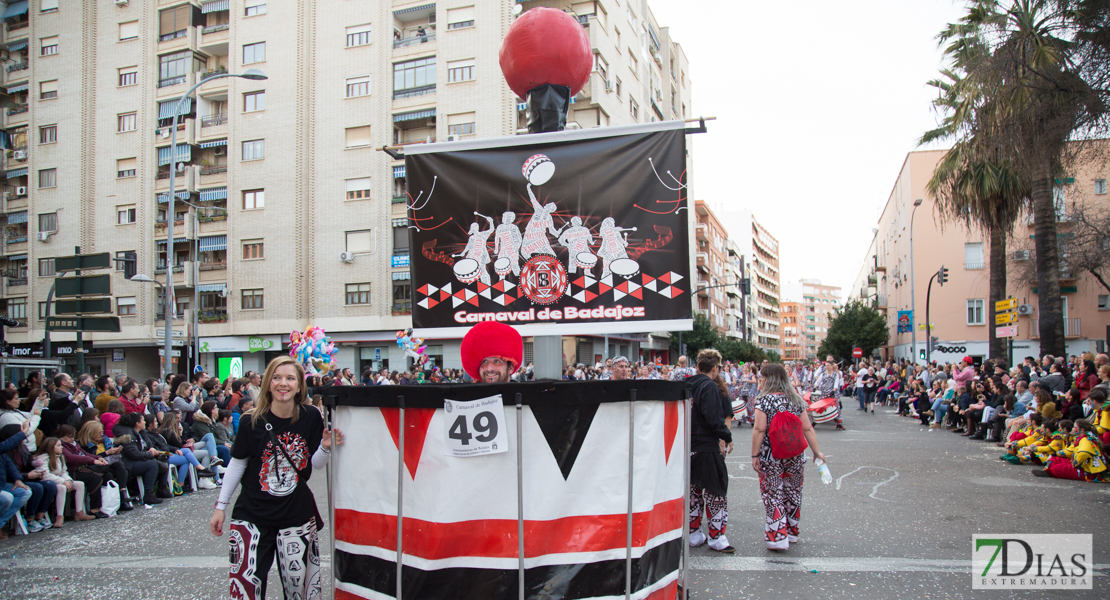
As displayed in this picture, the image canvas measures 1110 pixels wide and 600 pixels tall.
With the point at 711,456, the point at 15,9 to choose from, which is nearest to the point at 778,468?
the point at 711,456

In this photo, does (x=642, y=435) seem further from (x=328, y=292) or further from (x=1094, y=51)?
(x=328, y=292)

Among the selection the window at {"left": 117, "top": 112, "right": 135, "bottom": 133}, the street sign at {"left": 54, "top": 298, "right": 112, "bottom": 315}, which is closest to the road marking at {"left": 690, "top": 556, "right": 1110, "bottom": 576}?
the street sign at {"left": 54, "top": 298, "right": 112, "bottom": 315}

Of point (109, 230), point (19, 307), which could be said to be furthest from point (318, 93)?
point (19, 307)

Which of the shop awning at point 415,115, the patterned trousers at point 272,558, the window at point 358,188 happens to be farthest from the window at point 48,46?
the patterned trousers at point 272,558

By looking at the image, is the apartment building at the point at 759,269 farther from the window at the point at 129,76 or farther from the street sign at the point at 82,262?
the street sign at the point at 82,262

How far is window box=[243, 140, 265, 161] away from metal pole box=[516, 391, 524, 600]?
121 ft

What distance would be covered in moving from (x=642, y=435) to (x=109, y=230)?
44.0 m

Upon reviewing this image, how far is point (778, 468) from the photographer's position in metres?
5.69

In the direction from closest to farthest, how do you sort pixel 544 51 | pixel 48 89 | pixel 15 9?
pixel 544 51
pixel 48 89
pixel 15 9

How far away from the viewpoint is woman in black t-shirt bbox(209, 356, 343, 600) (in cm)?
325

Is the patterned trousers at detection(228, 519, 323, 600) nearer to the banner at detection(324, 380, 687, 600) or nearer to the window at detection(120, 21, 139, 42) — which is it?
the banner at detection(324, 380, 687, 600)

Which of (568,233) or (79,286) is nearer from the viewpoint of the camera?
(568,233)

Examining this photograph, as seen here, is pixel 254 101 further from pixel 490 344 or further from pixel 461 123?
pixel 490 344

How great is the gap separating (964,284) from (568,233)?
4689cm
